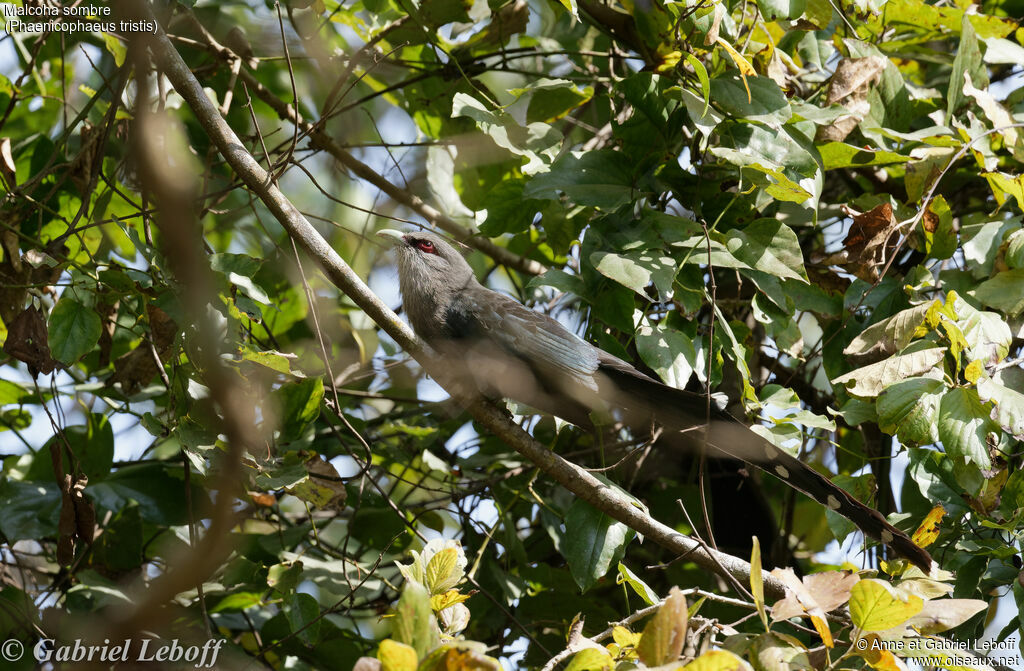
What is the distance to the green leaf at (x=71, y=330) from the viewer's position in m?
2.79

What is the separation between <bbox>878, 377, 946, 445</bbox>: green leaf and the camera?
2547 millimetres

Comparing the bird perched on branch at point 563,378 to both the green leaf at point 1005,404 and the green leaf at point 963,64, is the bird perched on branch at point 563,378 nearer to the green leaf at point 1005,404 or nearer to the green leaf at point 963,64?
the green leaf at point 1005,404

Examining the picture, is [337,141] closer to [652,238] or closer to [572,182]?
[572,182]

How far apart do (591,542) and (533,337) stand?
87 cm

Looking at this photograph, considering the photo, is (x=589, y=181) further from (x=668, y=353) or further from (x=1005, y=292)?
(x=1005, y=292)

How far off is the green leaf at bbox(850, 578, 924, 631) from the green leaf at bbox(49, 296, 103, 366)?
8.15 feet

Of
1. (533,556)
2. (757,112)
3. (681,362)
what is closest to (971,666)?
(681,362)

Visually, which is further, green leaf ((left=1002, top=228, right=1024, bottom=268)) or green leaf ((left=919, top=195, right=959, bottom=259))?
green leaf ((left=919, top=195, right=959, bottom=259))

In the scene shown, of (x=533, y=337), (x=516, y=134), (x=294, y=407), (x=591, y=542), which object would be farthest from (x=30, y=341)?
(x=591, y=542)

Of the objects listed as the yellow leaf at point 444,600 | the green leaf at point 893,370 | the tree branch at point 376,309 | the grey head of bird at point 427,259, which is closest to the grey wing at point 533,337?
the grey head of bird at point 427,259

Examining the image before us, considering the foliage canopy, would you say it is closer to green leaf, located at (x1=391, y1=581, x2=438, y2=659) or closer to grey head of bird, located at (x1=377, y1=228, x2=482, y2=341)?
grey head of bird, located at (x1=377, y1=228, x2=482, y2=341)

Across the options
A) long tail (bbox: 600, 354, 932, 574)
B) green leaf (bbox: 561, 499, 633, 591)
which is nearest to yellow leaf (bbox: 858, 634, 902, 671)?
long tail (bbox: 600, 354, 932, 574)

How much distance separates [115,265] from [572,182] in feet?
5.34

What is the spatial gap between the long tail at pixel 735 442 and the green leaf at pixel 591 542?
454 millimetres
